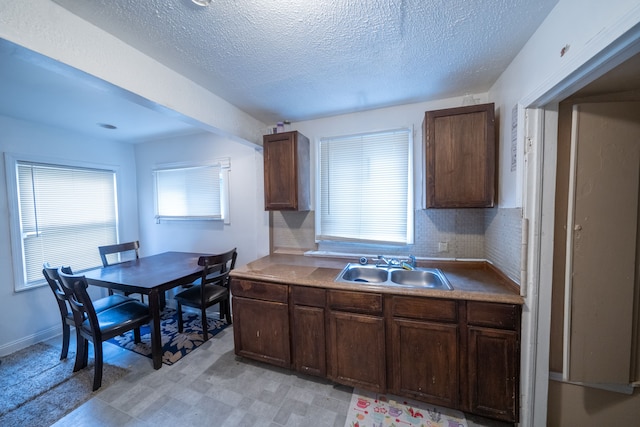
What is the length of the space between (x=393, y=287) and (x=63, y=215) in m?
3.96

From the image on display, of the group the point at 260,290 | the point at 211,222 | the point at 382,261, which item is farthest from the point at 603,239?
the point at 211,222

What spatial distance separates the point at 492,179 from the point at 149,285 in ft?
9.41

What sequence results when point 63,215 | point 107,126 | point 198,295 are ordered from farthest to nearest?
point 63,215 → point 107,126 → point 198,295

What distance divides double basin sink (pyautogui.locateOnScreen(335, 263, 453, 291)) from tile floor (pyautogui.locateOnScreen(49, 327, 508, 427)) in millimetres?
846

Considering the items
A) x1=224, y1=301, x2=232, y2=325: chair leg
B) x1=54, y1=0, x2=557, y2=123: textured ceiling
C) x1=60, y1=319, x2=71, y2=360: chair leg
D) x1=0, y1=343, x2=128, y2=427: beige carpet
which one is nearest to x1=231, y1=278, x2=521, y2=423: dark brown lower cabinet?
x1=224, y1=301, x2=232, y2=325: chair leg

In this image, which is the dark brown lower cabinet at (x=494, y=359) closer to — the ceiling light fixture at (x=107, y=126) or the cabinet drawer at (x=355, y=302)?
the cabinet drawer at (x=355, y=302)

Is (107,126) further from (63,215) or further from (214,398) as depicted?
(214,398)

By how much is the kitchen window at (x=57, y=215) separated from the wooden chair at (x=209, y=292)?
1635mm

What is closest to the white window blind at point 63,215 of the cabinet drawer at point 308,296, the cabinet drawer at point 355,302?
the cabinet drawer at point 308,296

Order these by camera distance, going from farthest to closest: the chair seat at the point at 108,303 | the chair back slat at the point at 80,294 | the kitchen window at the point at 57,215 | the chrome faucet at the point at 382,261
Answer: the kitchen window at the point at 57,215
the chair seat at the point at 108,303
the chrome faucet at the point at 382,261
the chair back slat at the point at 80,294

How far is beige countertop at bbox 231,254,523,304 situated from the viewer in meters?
1.36

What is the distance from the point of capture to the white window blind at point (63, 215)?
7.93ft

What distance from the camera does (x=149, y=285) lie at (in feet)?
6.13

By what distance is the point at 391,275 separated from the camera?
6.11 feet
